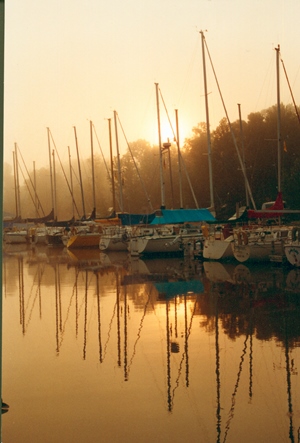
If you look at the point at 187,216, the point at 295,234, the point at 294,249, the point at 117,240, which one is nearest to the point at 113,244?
the point at 117,240

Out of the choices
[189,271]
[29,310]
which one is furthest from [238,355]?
[189,271]

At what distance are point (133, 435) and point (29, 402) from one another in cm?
197

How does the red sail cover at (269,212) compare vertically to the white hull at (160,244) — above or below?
above

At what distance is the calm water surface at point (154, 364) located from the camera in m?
6.73

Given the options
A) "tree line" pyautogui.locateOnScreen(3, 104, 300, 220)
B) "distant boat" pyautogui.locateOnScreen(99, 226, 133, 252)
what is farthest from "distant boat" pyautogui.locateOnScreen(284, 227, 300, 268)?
"tree line" pyautogui.locateOnScreen(3, 104, 300, 220)

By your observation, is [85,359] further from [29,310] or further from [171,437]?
[29,310]

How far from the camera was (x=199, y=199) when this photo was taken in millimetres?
59188

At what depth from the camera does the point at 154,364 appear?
9.81m

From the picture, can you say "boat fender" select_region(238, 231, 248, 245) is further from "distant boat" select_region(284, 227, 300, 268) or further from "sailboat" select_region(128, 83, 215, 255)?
"sailboat" select_region(128, 83, 215, 255)

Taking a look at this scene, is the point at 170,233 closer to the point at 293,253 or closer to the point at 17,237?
the point at 293,253

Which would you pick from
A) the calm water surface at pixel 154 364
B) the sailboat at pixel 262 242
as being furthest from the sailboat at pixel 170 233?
the calm water surface at pixel 154 364

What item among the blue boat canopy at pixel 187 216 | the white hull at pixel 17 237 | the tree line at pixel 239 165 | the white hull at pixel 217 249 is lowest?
the white hull at pixel 17 237

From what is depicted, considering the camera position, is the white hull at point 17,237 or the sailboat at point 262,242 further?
the white hull at point 17,237

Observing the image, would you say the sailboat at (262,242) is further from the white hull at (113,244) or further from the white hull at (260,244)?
the white hull at (113,244)
